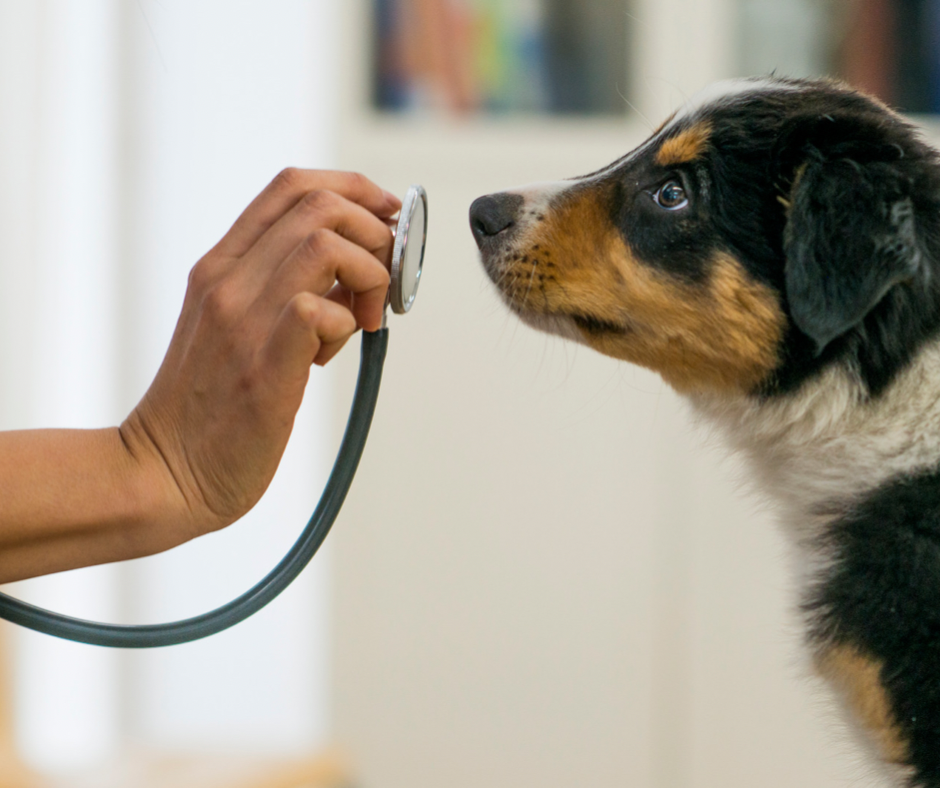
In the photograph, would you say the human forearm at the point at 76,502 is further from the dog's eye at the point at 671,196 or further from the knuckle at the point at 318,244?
the dog's eye at the point at 671,196

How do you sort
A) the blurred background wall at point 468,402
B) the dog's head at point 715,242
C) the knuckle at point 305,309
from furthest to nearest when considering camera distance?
the blurred background wall at point 468,402
the dog's head at point 715,242
the knuckle at point 305,309

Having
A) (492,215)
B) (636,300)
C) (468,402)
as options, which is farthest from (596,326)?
(468,402)

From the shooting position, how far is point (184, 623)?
737 millimetres

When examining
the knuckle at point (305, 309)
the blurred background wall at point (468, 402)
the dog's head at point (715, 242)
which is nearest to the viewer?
the knuckle at point (305, 309)

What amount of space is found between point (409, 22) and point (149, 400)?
1.51 m

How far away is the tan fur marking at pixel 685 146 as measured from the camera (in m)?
0.94

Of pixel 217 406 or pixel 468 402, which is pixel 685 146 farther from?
pixel 468 402

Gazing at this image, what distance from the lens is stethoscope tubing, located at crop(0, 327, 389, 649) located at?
0.71 m

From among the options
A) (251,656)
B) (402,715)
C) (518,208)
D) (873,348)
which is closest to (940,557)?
(873,348)

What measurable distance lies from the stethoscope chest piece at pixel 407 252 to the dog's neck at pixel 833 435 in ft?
1.28

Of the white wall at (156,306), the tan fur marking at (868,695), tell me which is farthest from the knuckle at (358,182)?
the white wall at (156,306)

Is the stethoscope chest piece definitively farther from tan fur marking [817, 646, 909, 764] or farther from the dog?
tan fur marking [817, 646, 909, 764]

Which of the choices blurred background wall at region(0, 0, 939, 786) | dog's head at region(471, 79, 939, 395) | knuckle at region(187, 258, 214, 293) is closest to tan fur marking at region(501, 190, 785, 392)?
dog's head at region(471, 79, 939, 395)

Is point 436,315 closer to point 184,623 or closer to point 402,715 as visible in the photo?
point 402,715
